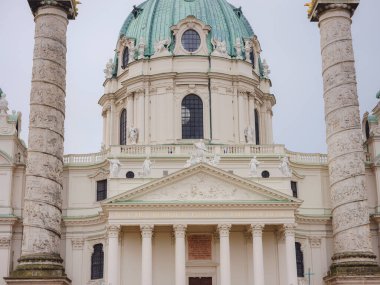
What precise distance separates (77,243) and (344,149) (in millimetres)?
22963

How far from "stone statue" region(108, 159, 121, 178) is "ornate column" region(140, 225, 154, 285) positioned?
4472 mm

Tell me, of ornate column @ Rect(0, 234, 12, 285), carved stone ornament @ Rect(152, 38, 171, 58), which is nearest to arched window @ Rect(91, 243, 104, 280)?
ornate column @ Rect(0, 234, 12, 285)

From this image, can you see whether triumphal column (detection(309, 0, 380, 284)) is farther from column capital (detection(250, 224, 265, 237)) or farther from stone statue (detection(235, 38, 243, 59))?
stone statue (detection(235, 38, 243, 59))

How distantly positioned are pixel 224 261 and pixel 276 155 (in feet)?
31.4

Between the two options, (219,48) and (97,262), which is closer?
(97,262)

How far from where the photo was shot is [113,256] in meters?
43.1

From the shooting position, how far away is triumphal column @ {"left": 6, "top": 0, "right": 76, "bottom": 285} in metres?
30.1

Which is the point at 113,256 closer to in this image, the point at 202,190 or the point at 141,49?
the point at 202,190

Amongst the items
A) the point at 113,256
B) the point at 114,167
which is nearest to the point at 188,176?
the point at 114,167

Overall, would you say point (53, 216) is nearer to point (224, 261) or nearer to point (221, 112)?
point (224, 261)

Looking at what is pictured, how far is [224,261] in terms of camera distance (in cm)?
4300

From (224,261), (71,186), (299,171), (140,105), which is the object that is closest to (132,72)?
(140,105)

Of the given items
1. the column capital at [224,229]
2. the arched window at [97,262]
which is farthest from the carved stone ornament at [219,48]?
the arched window at [97,262]

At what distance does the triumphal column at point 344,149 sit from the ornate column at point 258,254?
9.32 metres
